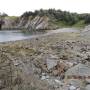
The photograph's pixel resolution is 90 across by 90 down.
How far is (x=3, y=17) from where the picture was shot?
101062mm

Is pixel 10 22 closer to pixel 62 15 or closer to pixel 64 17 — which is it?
pixel 62 15

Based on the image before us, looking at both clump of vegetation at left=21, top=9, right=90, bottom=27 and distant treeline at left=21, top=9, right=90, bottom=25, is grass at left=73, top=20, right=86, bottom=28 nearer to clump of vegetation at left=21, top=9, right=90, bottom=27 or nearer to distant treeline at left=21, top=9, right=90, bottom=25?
clump of vegetation at left=21, top=9, right=90, bottom=27

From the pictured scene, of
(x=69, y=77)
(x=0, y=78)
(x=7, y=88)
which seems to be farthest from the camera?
(x=69, y=77)

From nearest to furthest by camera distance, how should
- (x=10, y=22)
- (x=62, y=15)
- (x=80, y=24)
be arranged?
1. (x=80, y=24)
2. (x=62, y=15)
3. (x=10, y=22)

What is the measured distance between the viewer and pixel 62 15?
78.2 meters

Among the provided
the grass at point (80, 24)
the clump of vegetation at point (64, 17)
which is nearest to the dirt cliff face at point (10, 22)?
the clump of vegetation at point (64, 17)

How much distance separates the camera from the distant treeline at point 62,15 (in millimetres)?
72919

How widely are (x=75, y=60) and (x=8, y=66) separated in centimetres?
513

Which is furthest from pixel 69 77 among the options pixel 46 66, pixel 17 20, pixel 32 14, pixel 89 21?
pixel 17 20

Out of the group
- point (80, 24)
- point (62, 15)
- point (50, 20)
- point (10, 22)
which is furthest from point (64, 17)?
point (10, 22)

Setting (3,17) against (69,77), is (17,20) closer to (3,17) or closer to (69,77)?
(3,17)

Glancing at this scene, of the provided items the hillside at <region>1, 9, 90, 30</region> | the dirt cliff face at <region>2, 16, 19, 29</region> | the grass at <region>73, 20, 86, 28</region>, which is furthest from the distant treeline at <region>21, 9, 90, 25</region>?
→ the dirt cliff face at <region>2, 16, 19, 29</region>

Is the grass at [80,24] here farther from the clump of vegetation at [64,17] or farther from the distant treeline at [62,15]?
the distant treeline at [62,15]

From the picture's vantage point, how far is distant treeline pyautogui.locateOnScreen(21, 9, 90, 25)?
72919mm
